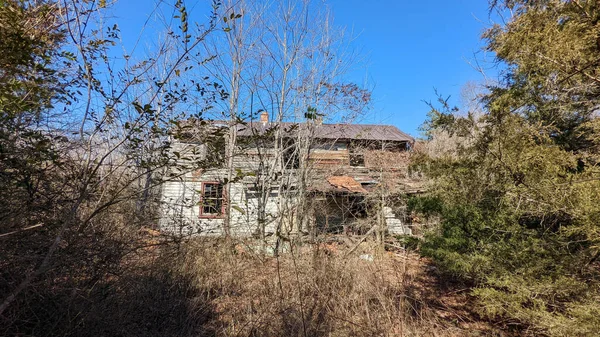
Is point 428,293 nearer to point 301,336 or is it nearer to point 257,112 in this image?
point 301,336

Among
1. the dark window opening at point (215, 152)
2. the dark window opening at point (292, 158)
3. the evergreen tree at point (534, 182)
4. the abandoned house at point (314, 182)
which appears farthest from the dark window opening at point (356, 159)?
the dark window opening at point (215, 152)

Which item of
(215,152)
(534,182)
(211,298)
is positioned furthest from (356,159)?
(215,152)

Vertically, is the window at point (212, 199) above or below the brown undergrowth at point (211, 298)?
above

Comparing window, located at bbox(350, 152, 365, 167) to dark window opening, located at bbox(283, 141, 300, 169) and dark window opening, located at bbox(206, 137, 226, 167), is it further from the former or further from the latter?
dark window opening, located at bbox(206, 137, 226, 167)

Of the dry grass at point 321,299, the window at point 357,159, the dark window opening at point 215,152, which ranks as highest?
the window at point 357,159

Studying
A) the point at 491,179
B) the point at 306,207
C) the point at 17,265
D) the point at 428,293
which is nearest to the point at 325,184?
the point at 306,207

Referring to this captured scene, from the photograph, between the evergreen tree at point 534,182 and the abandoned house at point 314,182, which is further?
the abandoned house at point 314,182

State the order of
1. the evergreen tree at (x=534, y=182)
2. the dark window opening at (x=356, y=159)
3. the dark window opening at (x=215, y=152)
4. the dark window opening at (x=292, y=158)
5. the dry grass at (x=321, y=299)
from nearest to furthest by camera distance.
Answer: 1. the dark window opening at (x=215, y=152)
2. the evergreen tree at (x=534, y=182)
3. the dry grass at (x=321, y=299)
4. the dark window opening at (x=292, y=158)
5. the dark window opening at (x=356, y=159)

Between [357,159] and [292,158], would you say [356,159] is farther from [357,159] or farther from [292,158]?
[292,158]

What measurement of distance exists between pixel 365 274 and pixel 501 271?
79.1 inches

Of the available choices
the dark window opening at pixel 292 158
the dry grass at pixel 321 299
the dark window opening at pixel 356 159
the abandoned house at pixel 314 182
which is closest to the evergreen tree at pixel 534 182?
the dry grass at pixel 321 299

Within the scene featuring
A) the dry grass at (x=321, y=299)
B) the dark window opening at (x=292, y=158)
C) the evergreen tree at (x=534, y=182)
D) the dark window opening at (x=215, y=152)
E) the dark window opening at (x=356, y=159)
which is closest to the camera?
the dark window opening at (x=215, y=152)

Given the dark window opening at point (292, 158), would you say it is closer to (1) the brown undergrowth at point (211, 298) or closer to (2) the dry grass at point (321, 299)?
(2) the dry grass at point (321, 299)

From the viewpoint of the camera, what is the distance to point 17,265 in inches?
102
